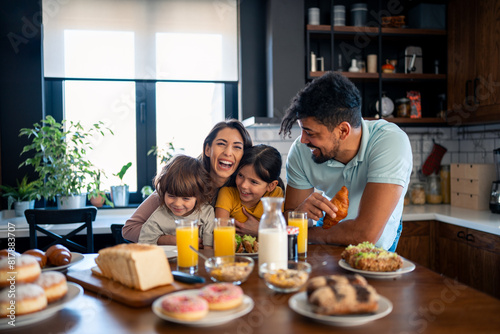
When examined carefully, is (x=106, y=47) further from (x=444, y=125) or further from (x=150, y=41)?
(x=444, y=125)

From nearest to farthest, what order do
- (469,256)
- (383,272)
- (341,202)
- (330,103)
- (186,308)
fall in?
(186,308), (383,272), (341,202), (330,103), (469,256)

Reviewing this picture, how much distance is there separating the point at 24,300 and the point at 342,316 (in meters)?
0.71

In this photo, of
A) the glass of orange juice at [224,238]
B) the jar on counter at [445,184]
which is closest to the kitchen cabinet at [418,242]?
the jar on counter at [445,184]

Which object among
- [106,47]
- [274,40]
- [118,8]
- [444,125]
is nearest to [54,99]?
[106,47]

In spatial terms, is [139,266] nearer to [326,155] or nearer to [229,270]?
[229,270]

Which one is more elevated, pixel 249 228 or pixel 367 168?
pixel 367 168

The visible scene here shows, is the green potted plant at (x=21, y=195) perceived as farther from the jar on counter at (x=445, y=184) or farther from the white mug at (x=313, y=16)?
the jar on counter at (x=445, y=184)

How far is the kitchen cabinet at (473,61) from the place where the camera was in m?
3.20

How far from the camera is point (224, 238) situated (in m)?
1.46

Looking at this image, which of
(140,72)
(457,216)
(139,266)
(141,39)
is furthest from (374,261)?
(141,39)

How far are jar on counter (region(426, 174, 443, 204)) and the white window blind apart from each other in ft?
6.75

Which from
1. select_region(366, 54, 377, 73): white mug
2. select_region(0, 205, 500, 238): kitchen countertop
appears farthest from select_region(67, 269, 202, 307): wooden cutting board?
select_region(366, 54, 377, 73): white mug

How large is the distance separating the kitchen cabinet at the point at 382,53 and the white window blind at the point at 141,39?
2.69 ft

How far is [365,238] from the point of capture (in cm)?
173
